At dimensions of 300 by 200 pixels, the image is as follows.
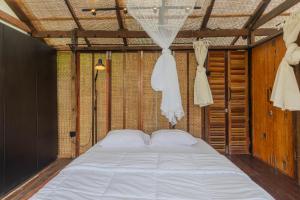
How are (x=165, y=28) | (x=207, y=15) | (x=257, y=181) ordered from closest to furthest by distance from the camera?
(x=165, y=28) < (x=257, y=181) < (x=207, y=15)

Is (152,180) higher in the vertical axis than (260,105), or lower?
lower

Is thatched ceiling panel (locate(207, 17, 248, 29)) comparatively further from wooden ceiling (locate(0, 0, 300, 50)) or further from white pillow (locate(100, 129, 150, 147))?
white pillow (locate(100, 129, 150, 147))

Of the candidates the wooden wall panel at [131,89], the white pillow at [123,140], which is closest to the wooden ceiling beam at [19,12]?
the wooden wall panel at [131,89]

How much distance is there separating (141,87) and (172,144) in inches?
51.3

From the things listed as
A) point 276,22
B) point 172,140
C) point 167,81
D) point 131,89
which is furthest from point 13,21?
point 276,22

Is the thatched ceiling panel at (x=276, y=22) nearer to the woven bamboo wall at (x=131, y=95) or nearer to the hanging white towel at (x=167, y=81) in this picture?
the woven bamboo wall at (x=131, y=95)

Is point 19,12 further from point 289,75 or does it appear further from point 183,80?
point 289,75

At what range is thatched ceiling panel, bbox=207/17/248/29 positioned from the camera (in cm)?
418

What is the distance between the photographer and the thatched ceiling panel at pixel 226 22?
13.7 ft

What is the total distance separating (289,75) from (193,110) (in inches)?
61.9

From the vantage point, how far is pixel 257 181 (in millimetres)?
3043

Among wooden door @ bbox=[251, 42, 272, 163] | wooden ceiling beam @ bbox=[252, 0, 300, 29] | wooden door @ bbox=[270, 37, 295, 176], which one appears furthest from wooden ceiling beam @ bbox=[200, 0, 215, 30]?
wooden door @ bbox=[270, 37, 295, 176]

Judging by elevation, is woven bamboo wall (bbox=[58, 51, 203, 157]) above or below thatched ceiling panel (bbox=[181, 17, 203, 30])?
below

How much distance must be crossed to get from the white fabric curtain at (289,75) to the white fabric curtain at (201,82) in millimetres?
1058
